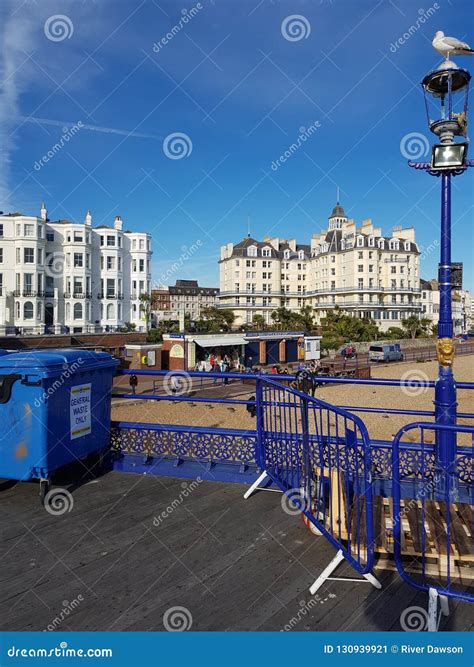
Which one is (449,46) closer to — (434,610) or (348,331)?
(434,610)

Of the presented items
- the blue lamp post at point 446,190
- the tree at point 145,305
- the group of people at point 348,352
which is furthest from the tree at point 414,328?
the blue lamp post at point 446,190

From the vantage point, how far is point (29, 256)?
50969mm

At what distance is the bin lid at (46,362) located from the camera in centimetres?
478

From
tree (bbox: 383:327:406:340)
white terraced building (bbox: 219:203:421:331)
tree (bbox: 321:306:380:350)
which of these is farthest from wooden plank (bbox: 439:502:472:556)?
white terraced building (bbox: 219:203:421:331)

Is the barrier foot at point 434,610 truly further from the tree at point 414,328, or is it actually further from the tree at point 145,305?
the tree at point 414,328

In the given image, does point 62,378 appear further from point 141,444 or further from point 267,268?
point 267,268

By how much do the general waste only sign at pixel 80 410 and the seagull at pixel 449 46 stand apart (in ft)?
20.1

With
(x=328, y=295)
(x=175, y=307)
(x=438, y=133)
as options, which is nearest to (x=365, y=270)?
(x=328, y=295)

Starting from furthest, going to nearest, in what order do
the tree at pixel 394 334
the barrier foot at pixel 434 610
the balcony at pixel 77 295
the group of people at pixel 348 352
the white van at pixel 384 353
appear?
1. the tree at pixel 394 334
2. the balcony at pixel 77 295
3. the group of people at pixel 348 352
4. the white van at pixel 384 353
5. the barrier foot at pixel 434 610

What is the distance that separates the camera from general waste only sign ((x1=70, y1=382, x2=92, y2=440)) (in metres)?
5.23

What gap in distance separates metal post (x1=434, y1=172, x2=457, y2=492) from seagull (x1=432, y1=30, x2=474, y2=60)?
1616 millimetres

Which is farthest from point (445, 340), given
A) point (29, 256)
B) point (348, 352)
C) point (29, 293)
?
point (29, 256)

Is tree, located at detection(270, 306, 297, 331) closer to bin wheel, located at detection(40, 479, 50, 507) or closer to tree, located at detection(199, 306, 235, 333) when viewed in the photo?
tree, located at detection(199, 306, 235, 333)

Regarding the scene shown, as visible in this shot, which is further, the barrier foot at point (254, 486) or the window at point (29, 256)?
the window at point (29, 256)
